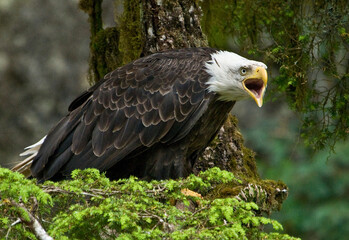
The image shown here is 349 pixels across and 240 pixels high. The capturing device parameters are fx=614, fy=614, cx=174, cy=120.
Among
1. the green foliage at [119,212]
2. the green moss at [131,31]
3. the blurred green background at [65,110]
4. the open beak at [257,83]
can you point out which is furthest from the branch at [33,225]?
the blurred green background at [65,110]

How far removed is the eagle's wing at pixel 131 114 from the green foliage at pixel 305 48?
0.92 m

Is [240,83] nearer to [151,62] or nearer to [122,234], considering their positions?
[151,62]

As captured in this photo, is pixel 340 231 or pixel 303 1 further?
pixel 340 231

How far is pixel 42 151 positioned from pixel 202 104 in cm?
167

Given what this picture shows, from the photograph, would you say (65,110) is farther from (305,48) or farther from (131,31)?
(305,48)

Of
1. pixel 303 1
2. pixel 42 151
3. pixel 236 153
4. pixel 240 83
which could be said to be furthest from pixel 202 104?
pixel 303 1

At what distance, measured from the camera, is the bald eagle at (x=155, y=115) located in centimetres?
541

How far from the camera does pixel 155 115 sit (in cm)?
550

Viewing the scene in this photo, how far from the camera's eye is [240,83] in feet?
17.8

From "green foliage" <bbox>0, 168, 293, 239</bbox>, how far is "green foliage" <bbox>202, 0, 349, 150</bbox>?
2673mm

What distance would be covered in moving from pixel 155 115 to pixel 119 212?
248cm

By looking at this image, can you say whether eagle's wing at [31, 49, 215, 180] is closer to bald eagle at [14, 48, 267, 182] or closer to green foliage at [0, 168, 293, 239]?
bald eagle at [14, 48, 267, 182]

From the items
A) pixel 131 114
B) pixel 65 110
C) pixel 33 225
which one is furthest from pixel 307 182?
pixel 33 225

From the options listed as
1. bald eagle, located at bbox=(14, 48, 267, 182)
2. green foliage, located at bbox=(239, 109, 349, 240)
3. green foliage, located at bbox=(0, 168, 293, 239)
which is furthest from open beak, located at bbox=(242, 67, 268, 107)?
green foliage, located at bbox=(239, 109, 349, 240)
